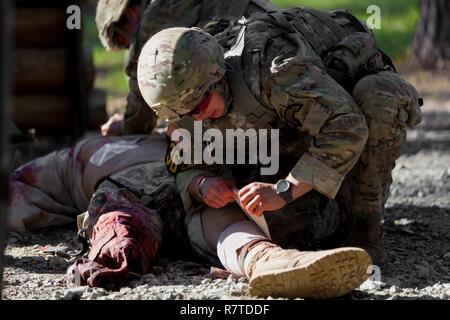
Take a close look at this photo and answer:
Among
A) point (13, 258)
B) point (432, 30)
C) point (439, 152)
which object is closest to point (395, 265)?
point (13, 258)

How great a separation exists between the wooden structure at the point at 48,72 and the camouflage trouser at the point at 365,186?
386 centimetres

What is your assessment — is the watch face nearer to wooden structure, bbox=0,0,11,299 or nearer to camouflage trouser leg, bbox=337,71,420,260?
camouflage trouser leg, bbox=337,71,420,260

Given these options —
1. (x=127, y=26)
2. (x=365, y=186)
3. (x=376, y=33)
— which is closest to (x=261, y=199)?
(x=365, y=186)

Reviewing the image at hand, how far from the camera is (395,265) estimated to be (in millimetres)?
4602

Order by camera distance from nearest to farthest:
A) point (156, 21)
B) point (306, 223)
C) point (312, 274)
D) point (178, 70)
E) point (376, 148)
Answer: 1. point (312, 274)
2. point (178, 70)
3. point (376, 148)
4. point (306, 223)
5. point (156, 21)

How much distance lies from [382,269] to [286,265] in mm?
799

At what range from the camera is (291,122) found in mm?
4277

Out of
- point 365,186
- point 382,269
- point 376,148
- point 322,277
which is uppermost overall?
point 376,148

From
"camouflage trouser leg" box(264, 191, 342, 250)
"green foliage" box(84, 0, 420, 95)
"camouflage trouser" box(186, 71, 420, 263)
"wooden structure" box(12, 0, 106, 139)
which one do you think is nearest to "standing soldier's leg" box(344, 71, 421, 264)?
"camouflage trouser" box(186, 71, 420, 263)

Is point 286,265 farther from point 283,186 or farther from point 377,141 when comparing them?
point 377,141

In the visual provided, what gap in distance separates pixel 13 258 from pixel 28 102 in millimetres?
3668

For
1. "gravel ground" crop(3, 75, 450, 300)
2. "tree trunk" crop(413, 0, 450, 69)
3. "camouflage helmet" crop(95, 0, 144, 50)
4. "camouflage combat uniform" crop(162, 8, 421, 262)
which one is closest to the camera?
"gravel ground" crop(3, 75, 450, 300)

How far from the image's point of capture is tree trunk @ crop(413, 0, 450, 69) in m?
11.9

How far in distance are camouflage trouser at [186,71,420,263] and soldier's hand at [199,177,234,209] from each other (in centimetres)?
18
